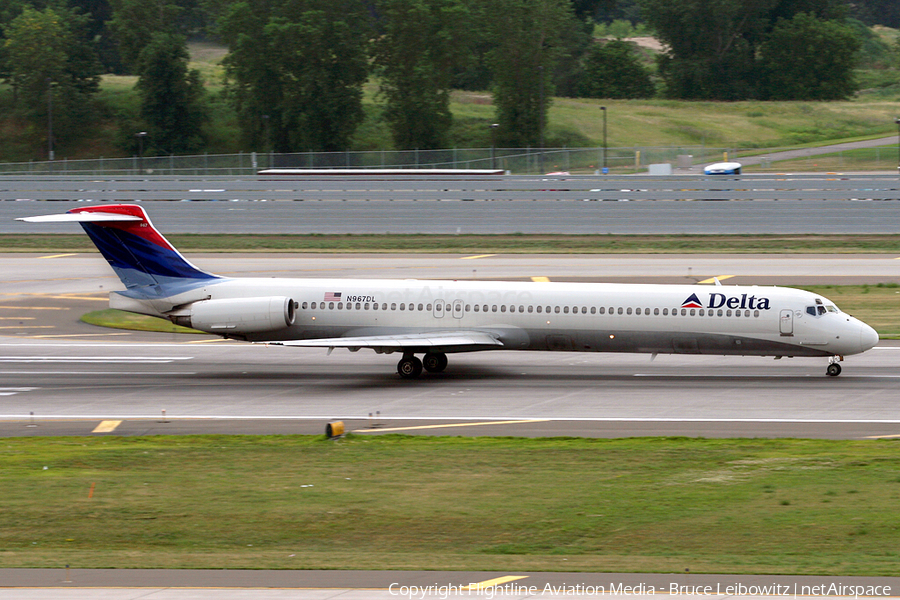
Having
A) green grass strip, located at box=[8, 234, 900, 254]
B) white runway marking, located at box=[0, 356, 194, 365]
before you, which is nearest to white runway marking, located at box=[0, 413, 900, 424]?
white runway marking, located at box=[0, 356, 194, 365]

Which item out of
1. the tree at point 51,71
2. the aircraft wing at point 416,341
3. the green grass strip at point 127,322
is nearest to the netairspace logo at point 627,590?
the aircraft wing at point 416,341

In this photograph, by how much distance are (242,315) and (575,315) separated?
10932 millimetres

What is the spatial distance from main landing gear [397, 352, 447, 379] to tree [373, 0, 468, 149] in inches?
3134

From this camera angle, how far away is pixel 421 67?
112938 millimetres

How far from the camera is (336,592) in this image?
13461mm

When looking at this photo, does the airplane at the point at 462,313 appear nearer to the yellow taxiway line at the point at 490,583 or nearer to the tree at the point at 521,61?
the yellow taxiway line at the point at 490,583

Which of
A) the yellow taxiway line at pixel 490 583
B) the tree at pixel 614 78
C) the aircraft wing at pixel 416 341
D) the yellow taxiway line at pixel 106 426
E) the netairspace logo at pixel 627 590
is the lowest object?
the yellow taxiway line at pixel 106 426

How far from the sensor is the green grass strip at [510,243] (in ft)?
218

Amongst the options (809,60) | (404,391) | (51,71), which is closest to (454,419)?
(404,391)

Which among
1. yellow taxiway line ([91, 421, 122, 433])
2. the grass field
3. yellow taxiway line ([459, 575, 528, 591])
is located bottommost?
yellow taxiway line ([91, 421, 122, 433])

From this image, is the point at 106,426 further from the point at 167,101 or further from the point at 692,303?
the point at 167,101

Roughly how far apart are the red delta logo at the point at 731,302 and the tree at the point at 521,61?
267 ft

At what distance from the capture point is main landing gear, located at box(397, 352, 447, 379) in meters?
34.0

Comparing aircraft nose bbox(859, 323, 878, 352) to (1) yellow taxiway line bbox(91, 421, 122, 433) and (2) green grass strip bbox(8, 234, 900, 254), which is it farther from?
(2) green grass strip bbox(8, 234, 900, 254)
